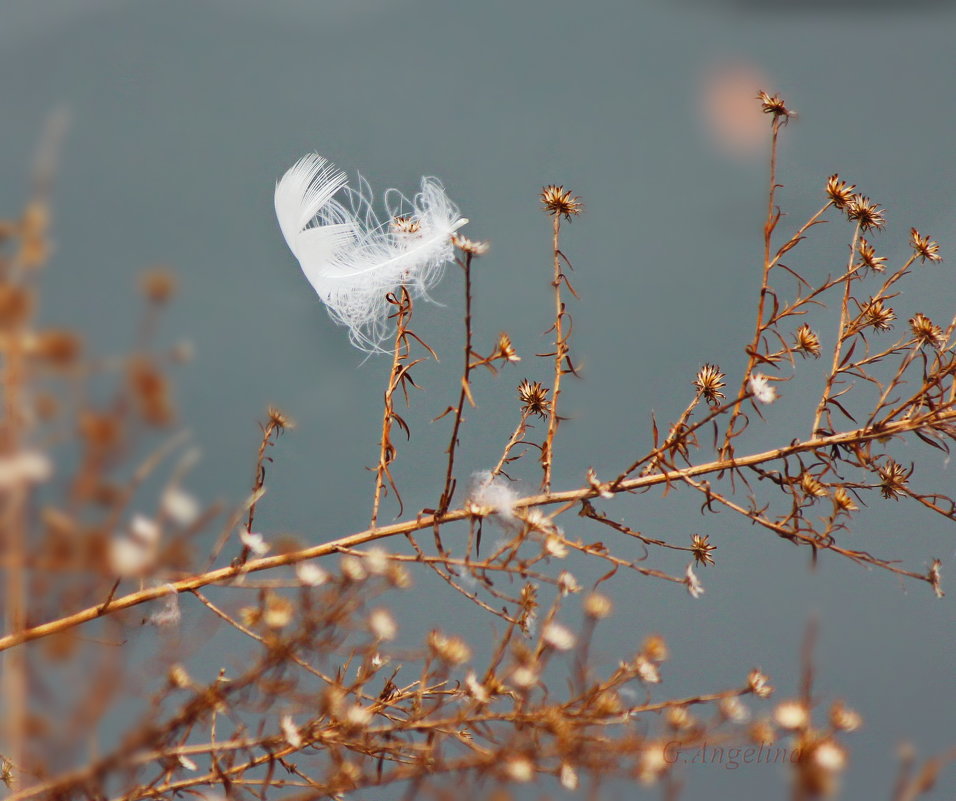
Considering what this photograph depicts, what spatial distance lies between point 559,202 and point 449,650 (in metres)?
0.24

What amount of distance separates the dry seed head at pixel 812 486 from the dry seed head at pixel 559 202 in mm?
185

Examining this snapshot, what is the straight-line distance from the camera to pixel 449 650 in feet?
1.35

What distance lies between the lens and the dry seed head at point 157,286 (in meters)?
0.23

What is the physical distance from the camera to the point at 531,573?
0.43 m

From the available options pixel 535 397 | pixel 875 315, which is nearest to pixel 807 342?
pixel 875 315

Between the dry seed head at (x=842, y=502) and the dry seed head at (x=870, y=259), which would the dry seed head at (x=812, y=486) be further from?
the dry seed head at (x=870, y=259)

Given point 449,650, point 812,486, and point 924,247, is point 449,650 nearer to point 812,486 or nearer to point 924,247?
point 812,486

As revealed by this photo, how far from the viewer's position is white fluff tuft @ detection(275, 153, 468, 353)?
0.57 m

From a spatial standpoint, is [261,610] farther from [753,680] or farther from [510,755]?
[753,680]

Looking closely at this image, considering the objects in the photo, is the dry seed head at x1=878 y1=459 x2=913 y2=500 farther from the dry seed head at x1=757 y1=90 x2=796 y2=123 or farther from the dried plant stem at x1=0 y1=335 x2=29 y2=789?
the dried plant stem at x1=0 y1=335 x2=29 y2=789

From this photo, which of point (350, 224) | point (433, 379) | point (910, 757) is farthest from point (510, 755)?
point (433, 379)

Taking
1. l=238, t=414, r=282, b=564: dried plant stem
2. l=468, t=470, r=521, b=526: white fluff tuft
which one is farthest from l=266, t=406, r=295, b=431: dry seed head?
l=468, t=470, r=521, b=526: white fluff tuft

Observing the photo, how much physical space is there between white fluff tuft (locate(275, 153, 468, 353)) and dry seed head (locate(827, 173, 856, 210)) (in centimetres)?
21

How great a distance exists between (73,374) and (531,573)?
0.82 feet
